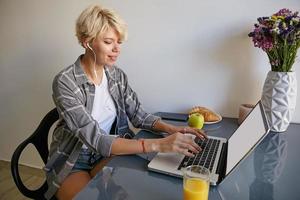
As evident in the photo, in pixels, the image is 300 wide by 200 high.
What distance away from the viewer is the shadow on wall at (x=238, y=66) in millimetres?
1412

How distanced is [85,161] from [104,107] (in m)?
0.26

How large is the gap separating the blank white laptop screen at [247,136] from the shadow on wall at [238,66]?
34 centimetres

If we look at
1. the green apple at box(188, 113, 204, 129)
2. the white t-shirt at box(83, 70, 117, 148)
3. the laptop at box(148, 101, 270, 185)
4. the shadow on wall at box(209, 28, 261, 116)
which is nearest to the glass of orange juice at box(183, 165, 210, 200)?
the laptop at box(148, 101, 270, 185)

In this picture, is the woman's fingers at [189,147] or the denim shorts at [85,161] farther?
the denim shorts at [85,161]

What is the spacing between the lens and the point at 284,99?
3.96ft

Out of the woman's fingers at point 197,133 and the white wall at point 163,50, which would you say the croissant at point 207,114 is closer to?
the white wall at point 163,50

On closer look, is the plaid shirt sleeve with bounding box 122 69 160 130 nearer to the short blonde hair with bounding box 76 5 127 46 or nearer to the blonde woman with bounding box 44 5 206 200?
the blonde woman with bounding box 44 5 206 200

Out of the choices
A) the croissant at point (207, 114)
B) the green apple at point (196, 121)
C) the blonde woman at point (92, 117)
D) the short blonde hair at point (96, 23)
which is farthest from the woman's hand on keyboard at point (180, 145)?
the short blonde hair at point (96, 23)

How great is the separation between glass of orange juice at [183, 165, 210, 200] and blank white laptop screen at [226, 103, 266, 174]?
0.30 feet

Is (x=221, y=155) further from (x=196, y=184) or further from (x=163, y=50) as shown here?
(x=163, y=50)

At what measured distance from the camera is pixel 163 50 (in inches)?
61.4

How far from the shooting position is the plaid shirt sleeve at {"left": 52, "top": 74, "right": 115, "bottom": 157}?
107 cm

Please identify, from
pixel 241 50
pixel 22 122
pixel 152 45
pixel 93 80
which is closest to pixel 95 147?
pixel 93 80

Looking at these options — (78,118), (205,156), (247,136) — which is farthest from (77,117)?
(247,136)
